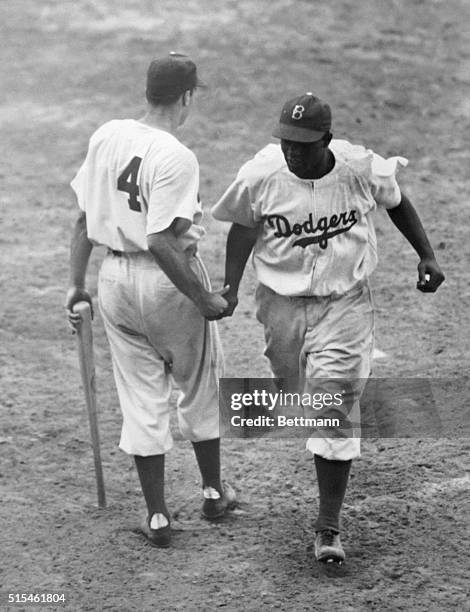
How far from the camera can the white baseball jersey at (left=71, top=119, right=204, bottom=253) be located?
495 centimetres

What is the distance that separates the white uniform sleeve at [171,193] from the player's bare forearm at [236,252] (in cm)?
35

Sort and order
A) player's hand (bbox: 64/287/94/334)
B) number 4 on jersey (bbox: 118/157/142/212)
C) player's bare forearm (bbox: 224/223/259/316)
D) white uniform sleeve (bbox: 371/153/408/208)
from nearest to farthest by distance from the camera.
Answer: number 4 on jersey (bbox: 118/157/142/212) → white uniform sleeve (bbox: 371/153/408/208) → player's bare forearm (bbox: 224/223/259/316) → player's hand (bbox: 64/287/94/334)

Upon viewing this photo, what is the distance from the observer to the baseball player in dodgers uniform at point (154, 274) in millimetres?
4973

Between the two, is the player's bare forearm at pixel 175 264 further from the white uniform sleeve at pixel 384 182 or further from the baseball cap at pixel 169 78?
the white uniform sleeve at pixel 384 182

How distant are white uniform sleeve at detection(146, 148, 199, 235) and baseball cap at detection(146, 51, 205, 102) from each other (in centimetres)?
28

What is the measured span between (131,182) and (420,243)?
1.31 meters

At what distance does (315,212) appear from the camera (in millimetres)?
5055

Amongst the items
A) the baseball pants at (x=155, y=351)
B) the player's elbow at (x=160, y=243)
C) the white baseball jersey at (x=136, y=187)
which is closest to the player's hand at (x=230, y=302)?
the baseball pants at (x=155, y=351)

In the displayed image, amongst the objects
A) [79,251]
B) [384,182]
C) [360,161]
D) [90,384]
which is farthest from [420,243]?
[90,384]

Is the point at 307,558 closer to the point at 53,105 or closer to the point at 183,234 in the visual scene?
the point at 183,234

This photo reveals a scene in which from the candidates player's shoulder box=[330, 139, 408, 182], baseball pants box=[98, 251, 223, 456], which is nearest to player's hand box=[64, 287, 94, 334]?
baseball pants box=[98, 251, 223, 456]

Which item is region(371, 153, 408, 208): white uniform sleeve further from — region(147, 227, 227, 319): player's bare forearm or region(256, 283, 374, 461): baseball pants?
region(147, 227, 227, 319): player's bare forearm

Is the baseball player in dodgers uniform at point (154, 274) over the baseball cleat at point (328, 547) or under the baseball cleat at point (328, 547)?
over

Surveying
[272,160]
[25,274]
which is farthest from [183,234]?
[25,274]
